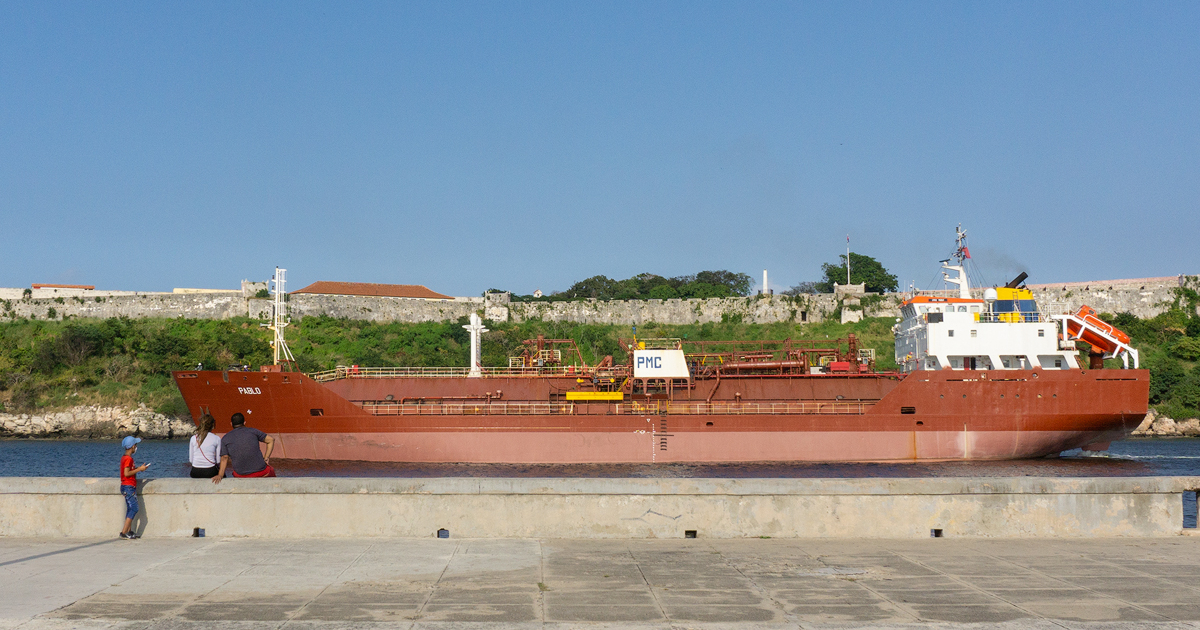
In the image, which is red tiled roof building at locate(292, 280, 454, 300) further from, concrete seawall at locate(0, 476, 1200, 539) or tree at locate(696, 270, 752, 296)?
concrete seawall at locate(0, 476, 1200, 539)

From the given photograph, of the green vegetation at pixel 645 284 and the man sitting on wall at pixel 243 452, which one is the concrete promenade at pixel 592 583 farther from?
the green vegetation at pixel 645 284

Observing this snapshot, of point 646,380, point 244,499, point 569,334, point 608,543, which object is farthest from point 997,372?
point 569,334

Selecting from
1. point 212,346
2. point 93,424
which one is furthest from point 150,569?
point 212,346

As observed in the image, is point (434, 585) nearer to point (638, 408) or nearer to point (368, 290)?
point (638, 408)

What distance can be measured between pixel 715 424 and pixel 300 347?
111ft

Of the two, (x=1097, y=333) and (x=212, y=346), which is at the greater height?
(x=212, y=346)

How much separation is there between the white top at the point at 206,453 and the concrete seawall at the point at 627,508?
0.50 m

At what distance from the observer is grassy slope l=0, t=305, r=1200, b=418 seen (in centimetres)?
4422

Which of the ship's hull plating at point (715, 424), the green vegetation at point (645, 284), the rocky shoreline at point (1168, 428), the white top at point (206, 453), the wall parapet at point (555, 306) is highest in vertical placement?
the green vegetation at point (645, 284)

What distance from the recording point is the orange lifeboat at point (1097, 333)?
28.5m

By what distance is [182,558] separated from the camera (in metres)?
7.50

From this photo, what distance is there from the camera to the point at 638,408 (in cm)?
2708

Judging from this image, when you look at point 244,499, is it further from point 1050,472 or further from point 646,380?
point 1050,472

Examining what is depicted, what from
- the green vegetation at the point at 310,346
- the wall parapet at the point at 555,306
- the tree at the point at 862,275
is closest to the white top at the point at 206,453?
the green vegetation at the point at 310,346
